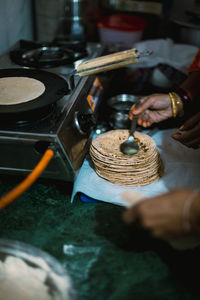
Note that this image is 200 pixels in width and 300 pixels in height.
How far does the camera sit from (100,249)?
3.10 ft

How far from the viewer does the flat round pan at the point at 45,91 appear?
1.00 meters

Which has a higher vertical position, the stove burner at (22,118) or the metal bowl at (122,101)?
the stove burner at (22,118)

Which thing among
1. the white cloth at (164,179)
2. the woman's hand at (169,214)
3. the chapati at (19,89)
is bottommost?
the white cloth at (164,179)

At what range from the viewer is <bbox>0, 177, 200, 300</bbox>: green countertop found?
2.76 ft

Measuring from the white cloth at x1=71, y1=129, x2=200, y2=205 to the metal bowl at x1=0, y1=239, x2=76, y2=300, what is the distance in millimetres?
351

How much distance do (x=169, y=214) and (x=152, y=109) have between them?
35.1 inches

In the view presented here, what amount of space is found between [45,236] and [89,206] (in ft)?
0.68

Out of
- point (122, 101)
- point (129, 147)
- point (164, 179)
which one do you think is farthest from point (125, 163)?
point (122, 101)

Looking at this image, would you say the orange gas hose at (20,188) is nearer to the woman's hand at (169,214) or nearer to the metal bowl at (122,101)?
the woman's hand at (169,214)

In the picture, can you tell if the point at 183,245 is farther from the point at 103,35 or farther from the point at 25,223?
the point at 103,35

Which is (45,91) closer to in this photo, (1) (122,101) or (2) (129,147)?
(2) (129,147)

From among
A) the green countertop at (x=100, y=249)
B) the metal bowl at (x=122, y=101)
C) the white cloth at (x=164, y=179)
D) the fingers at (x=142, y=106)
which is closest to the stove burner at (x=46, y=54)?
the metal bowl at (x=122, y=101)

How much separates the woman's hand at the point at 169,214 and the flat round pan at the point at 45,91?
1.71 ft

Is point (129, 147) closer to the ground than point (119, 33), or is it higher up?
closer to the ground
